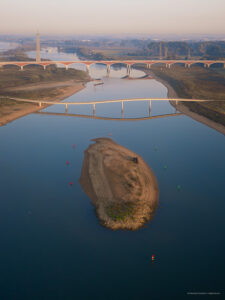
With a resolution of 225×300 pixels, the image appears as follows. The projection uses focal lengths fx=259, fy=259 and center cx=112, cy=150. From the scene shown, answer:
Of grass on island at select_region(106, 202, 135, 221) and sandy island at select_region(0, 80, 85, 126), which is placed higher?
sandy island at select_region(0, 80, 85, 126)

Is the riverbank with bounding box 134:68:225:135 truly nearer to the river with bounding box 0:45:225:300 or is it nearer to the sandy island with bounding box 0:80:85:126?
the river with bounding box 0:45:225:300

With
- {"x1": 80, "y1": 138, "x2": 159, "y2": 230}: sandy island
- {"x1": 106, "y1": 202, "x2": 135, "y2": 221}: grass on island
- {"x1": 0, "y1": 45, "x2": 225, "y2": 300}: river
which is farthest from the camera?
{"x1": 80, "y1": 138, "x2": 159, "y2": 230}: sandy island

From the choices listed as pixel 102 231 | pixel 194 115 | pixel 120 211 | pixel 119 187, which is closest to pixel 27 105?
pixel 194 115

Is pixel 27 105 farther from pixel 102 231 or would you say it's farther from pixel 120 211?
pixel 102 231

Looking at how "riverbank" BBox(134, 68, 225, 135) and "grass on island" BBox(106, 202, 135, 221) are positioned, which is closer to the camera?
"grass on island" BBox(106, 202, 135, 221)

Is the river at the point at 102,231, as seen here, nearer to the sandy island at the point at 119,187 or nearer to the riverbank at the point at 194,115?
the sandy island at the point at 119,187

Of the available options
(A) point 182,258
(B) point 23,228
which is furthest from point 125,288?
(B) point 23,228

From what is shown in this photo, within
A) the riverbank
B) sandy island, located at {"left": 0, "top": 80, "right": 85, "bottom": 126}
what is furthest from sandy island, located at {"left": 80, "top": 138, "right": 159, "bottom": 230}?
sandy island, located at {"left": 0, "top": 80, "right": 85, "bottom": 126}
